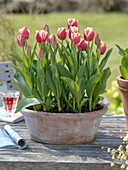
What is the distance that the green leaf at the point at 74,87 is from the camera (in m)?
1.82

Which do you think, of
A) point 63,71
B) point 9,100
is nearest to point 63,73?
point 63,71

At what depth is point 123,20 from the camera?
36.1 feet

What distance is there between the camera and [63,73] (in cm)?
188

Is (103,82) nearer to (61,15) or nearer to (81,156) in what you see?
(81,156)

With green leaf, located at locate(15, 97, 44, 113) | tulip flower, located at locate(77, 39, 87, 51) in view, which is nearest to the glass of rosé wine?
green leaf, located at locate(15, 97, 44, 113)

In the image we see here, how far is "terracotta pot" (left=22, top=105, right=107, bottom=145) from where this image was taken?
6.16 feet

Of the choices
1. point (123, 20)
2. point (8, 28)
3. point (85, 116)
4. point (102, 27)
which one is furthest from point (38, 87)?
point (123, 20)

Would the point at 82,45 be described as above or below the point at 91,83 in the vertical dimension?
above

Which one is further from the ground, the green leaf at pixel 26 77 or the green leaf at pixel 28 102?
the green leaf at pixel 26 77

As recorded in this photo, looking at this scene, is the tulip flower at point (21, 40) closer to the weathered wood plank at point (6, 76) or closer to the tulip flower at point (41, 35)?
the tulip flower at point (41, 35)

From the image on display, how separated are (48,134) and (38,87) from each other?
0.23 m

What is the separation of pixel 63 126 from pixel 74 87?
19 cm

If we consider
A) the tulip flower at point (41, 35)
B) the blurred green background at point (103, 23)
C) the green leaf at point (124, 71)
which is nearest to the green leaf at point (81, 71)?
the tulip flower at point (41, 35)

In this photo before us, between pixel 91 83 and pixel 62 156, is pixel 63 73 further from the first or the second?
pixel 62 156
